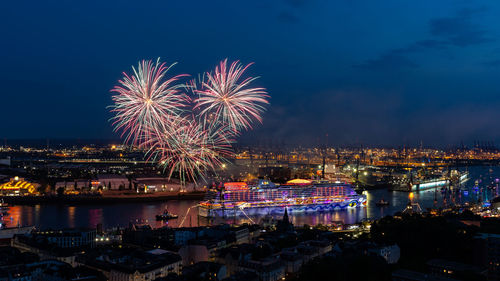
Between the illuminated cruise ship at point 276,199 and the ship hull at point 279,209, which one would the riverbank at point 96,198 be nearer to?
the illuminated cruise ship at point 276,199

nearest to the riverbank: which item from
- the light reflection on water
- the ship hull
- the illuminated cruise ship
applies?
the light reflection on water

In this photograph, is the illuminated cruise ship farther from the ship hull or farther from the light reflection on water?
the light reflection on water

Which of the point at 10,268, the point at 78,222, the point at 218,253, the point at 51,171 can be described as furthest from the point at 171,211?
the point at 51,171

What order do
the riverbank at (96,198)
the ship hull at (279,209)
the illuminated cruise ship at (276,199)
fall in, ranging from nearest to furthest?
the ship hull at (279,209) < the illuminated cruise ship at (276,199) < the riverbank at (96,198)

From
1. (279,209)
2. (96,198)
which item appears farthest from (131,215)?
(279,209)

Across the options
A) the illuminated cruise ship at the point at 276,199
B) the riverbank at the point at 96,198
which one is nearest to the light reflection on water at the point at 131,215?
the illuminated cruise ship at the point at 276,199
